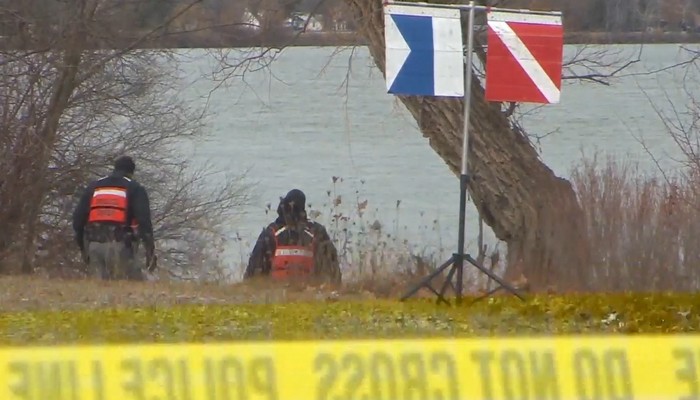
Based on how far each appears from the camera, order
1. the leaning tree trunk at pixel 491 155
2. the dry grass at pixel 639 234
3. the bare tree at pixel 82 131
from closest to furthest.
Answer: the dry grass at pixel 639 234 < the leaning tree trunk at pixel 491 155 < the bare tree at pixel 82 131

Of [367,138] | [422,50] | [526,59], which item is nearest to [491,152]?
[526,59]

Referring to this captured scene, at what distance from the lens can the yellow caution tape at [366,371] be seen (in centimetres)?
507

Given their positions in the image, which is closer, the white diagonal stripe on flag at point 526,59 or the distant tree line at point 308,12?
the white diagonal stripe on flag at point 526,59

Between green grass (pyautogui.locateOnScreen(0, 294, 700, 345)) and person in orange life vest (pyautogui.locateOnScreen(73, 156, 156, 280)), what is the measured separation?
3203 mm

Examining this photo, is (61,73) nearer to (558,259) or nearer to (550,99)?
(558,259)

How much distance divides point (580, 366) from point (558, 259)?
513cm

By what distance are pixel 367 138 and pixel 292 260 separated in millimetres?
19288

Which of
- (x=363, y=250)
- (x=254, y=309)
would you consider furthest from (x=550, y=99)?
(x=363, y=250)

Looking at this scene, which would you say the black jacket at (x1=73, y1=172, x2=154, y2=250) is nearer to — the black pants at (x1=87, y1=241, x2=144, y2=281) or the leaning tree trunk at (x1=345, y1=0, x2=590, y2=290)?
the black pants at (x1=87, y1=241, x2=144, y2=281)

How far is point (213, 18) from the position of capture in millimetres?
15258

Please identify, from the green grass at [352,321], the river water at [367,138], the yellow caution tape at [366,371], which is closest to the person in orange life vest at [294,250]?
the green grass at [352,321]

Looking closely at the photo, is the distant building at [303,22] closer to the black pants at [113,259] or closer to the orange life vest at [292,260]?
A: the orange life vest at [292,260]

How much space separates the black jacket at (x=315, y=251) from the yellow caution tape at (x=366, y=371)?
5311 millimetres

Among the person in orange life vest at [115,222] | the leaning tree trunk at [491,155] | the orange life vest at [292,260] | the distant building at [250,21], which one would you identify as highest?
the distant building at [250,21]
